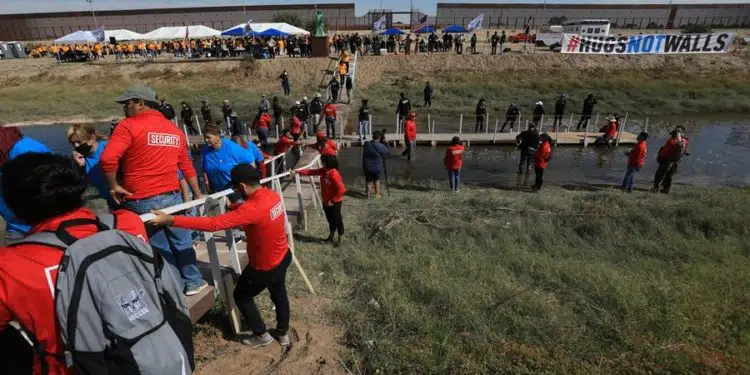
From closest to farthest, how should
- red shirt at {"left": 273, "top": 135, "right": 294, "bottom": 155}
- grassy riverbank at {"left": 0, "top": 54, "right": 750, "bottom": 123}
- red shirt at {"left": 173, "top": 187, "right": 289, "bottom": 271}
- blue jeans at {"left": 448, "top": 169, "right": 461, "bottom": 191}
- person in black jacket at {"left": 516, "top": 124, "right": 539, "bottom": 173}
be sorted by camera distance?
1. red shirt at {"left": 173, "top": 187, "right": 289, "bottom": 271}
2. red shirt at {"left": 273, "top": 135, "right": 294, "bottom": 155}
3. blue jeans at {"left": 448, "top": 169, "right": 461, "bottom": 191}
4. person in black jacket at {"left": 516, "top": 124, "right": 539, "bottom": 173}
5. grassy riverbank at {"left": 0, "top": 54, "right": 750, "bottom": 123}

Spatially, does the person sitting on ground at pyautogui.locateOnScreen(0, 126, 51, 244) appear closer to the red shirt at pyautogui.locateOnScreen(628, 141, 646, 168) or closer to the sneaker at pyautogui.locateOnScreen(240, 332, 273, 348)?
the sneaker at pyautogui.locateOnScreen(240, 332, 273, 348)

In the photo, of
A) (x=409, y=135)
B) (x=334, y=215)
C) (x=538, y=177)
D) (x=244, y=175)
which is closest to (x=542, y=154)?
(x=538, y=177)

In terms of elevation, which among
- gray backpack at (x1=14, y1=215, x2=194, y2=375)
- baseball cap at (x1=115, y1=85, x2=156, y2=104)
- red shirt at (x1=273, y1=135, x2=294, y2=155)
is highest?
baseball cap at (x1=115, y1=85, x2=156, y2=104)

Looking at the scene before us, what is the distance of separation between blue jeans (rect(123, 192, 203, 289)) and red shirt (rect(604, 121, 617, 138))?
16.8 m

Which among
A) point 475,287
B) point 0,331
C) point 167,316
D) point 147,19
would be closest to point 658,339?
point 475,287

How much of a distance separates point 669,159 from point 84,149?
41.2 ft

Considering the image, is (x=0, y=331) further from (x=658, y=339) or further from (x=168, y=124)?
(x=658, y=339)

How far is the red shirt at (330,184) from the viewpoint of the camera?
6.70 metres

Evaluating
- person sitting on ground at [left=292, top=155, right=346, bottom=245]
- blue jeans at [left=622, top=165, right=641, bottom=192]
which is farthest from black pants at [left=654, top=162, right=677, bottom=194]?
person sitting on ground at [left=292, top=155, right=346, bottom=245]

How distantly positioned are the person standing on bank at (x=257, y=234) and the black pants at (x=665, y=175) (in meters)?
11.1

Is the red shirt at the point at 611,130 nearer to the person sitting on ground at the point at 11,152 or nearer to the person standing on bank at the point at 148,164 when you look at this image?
the person standing on bank at the point at 148,164

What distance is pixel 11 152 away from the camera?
3.57m

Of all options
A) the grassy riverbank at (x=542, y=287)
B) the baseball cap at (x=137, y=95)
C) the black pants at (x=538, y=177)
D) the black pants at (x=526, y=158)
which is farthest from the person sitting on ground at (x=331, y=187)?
the black pants at (x=526, y=158)

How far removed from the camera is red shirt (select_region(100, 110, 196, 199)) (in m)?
3.41
